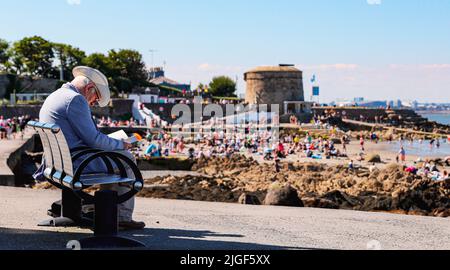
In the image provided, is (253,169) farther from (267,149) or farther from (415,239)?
(415,239)

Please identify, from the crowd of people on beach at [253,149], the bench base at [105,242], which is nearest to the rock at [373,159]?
the crowd of people on beach at [253,149]

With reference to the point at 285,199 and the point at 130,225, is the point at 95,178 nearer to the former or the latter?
the point at 130,225

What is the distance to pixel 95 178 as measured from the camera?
452cm

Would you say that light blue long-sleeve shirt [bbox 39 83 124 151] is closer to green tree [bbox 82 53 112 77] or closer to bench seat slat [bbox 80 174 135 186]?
bench seat slat [bbox 80 174 135 186]

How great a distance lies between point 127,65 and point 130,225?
7352cm

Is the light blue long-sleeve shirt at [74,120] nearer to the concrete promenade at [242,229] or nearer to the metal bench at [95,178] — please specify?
the metal bench at [95,178]

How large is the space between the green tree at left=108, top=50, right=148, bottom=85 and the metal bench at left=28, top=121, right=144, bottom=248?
72.8m

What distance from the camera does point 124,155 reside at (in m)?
4.62

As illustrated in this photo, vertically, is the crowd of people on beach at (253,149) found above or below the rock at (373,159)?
above

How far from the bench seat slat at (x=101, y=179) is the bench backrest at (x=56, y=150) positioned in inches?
4.4

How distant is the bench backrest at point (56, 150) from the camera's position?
4.39 meters

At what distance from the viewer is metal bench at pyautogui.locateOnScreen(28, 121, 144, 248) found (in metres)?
4.38

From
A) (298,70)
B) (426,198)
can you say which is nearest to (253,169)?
(426,198)

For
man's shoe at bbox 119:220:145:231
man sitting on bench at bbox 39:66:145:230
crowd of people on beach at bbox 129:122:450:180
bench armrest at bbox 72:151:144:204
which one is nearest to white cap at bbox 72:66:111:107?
man sitting on bench at bbox 39:66:145:230
